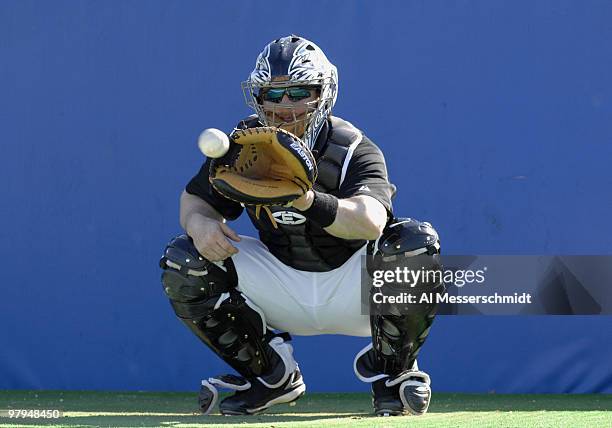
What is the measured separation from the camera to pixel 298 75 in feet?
11.2

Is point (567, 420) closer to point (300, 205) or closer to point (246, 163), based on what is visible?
point (300, 205)

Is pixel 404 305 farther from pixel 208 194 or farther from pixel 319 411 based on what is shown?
pixel 208 194

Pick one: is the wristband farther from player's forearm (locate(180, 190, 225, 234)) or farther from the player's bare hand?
player's forearm (locate(180, 190, 225, 234))

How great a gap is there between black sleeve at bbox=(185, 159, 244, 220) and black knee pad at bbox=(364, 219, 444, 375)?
0.49m

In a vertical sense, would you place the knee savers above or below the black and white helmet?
below

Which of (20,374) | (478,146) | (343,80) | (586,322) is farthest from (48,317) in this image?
(586,322)

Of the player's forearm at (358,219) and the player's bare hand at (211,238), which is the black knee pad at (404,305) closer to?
the player's forearm at (358,219)

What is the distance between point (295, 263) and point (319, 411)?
19.7 inches

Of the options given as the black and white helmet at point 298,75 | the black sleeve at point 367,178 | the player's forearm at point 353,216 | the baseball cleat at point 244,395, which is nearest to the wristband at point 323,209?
the player's forearm at point 353,216

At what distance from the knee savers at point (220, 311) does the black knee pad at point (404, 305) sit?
369 millimetres

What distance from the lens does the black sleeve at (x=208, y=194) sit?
349 cm

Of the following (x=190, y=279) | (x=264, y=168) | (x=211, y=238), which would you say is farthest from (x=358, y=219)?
(x=190, y=279)

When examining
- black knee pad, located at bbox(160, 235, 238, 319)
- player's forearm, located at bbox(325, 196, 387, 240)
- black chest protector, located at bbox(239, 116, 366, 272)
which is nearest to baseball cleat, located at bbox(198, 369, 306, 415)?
black knee pad, located at bbox(160, 235, 238, 319)

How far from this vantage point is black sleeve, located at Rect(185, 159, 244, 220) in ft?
11.5
